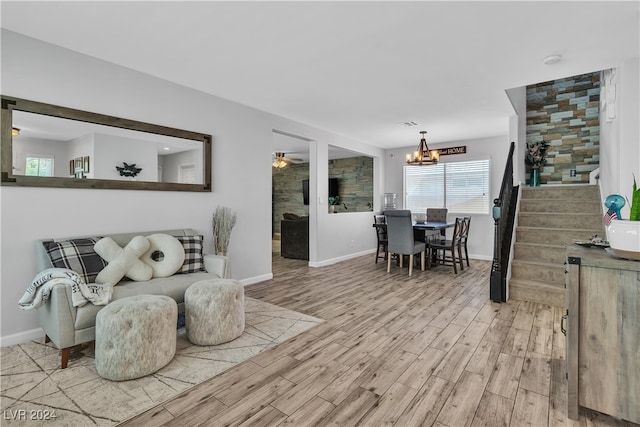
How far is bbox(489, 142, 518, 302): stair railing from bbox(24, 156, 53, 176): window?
470 cm

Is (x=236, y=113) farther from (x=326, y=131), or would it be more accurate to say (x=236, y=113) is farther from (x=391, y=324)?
(x=391, y=324)

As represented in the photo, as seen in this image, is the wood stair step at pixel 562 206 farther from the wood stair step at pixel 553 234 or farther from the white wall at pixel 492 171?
the white wall at pixel 492 171

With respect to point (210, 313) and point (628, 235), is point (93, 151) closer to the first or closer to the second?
point (210, 313)

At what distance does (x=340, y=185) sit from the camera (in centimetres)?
938

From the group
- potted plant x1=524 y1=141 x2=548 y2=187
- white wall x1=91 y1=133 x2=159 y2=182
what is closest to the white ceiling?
white wall x1=91 y1=133 x2=159 y2=182

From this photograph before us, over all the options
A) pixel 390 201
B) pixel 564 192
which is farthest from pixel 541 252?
pixel 390 201

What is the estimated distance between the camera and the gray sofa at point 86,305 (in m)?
2.14

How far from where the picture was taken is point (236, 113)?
4.24 meters

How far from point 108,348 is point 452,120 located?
541cm

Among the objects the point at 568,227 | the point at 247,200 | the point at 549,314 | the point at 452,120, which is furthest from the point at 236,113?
the point at 568,227

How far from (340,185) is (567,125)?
5.51 m

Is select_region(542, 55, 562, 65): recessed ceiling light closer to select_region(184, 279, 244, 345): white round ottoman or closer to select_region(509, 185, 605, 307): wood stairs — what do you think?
select_region(509, 185, 605, 307): wood stairs

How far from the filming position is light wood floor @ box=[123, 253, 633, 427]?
1.69 metres

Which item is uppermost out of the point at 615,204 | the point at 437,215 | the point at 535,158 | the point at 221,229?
the point at 535,158
